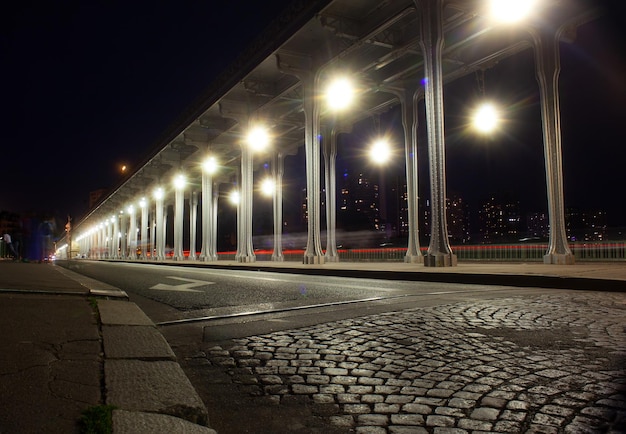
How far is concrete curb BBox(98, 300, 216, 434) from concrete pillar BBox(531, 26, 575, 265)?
14.4 metres

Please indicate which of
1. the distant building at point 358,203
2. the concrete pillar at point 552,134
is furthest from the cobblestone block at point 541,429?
the distant building at point 358,203

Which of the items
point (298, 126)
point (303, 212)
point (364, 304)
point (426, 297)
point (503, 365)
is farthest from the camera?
point (303, 212)

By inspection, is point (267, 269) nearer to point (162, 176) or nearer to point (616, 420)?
point (616, 420)

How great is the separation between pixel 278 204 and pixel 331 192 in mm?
5595

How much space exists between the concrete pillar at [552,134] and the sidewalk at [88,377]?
14.1 metres

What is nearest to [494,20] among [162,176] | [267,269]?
[267,269]

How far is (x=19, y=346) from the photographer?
3629 mm

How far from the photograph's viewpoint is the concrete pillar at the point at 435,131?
1477 centimetres

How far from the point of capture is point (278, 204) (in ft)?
103

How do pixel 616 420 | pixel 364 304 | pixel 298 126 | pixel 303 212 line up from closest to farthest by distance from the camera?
pixel 616 420 → pixel 364 304 → pixel 298 126 → pixel 303 212

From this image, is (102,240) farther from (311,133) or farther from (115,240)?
(311,133)

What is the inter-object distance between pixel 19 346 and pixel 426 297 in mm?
5711

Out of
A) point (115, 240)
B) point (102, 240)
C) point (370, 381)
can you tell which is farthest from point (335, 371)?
point (102, 240)

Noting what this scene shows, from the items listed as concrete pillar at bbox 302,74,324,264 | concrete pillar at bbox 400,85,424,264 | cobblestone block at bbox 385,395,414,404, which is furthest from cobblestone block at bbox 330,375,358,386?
concrete pillar at bbox 302,74,324,264
